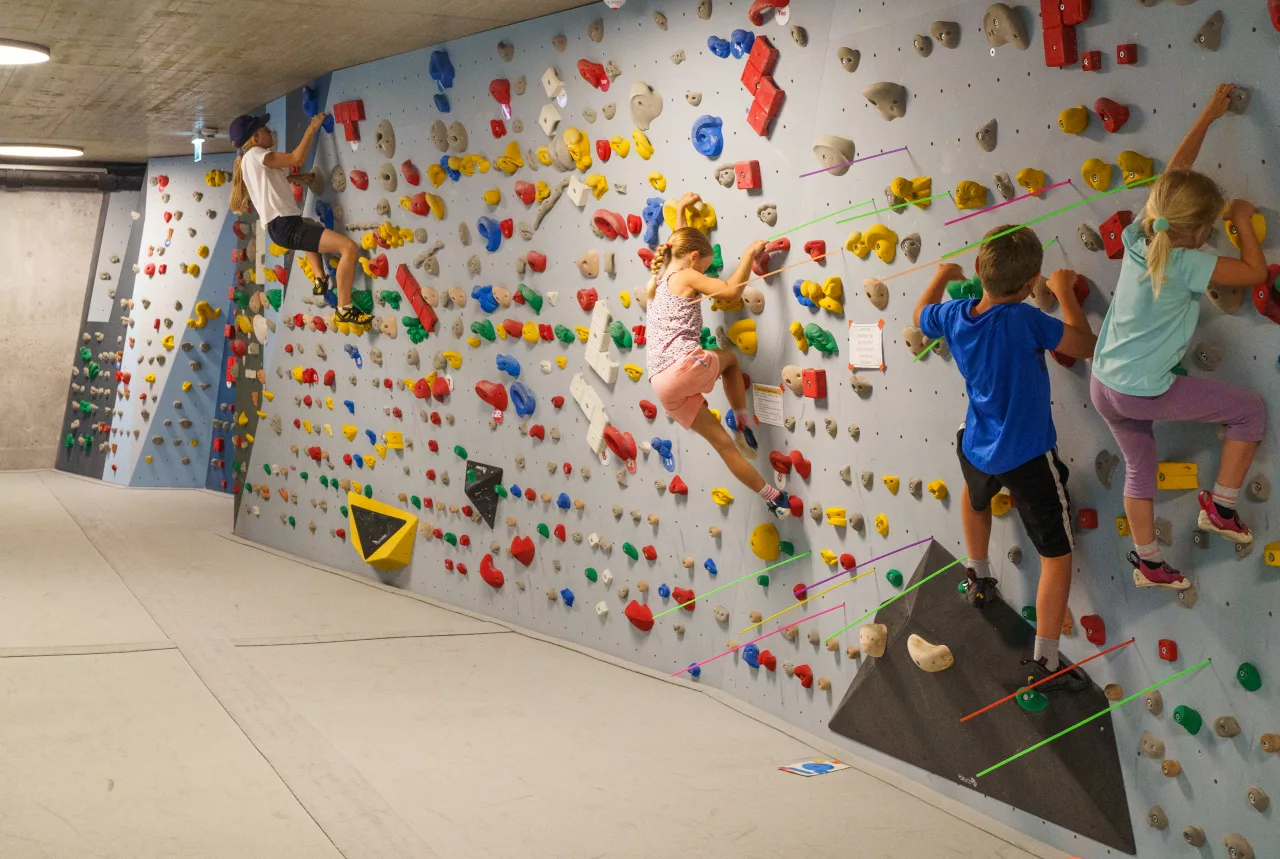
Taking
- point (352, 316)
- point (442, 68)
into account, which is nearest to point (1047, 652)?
point (442, 68)

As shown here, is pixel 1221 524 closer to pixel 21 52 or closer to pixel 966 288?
pixel 966 288

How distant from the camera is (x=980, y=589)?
355 centimetres

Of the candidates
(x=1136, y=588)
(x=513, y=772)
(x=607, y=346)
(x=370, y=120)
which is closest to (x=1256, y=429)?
(x=1136, y=588)

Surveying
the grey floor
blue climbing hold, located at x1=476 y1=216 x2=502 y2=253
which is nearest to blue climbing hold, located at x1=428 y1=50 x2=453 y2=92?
blue climbing hold, located at x1=476 y1=216 x2=502 y2=253

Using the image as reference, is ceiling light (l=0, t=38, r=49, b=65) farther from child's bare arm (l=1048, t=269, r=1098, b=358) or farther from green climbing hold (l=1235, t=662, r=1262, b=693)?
green climbing hold (l=1235, t=662, r=1262, b=693)

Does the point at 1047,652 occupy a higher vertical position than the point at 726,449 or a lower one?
lower

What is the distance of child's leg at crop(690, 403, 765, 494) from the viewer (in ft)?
14.2

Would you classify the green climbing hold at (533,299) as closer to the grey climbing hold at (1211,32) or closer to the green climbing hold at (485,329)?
the green climbing hold at (485,329)

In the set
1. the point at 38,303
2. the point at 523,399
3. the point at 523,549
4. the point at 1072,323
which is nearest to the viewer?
the point at 1072,323

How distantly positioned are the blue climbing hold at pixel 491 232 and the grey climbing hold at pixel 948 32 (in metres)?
2.68

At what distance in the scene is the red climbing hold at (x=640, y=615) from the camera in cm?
512

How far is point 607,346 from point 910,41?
6.37 feet

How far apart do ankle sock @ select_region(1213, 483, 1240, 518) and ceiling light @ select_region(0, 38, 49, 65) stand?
5.65 meters

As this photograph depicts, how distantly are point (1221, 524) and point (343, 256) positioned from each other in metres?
4.97
